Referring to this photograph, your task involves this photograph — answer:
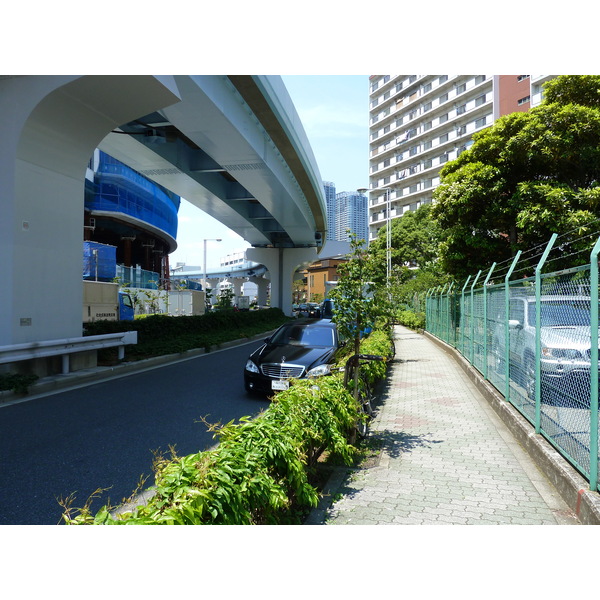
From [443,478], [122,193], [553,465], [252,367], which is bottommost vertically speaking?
[443,478]

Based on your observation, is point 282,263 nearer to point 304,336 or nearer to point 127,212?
point 127,212

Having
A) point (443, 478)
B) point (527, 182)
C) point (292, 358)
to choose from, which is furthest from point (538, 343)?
point (527, 182)

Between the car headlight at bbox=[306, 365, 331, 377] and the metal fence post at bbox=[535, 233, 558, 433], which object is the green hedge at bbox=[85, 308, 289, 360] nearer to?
the car headlight at bbox=[306, 365, 331, 377]

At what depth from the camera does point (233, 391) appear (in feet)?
28.9

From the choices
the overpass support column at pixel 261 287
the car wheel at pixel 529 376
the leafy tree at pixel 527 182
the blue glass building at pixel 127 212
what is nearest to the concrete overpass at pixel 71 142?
the leafy tree at pixel 527 182

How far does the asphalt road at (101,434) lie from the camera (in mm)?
4191

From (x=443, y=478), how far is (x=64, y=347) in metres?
7.81

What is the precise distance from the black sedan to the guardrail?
3.77m

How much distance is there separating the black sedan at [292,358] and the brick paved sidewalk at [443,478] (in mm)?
1324

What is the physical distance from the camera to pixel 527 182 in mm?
12438

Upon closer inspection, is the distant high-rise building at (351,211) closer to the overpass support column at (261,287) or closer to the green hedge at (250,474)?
the overpass support column at (261,287)

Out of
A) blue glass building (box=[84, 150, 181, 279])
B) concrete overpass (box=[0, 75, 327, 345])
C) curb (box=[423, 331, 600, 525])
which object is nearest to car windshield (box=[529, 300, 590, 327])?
curb (box=[423, 331, 600, 525])

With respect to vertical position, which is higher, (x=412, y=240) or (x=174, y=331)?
(x=412, y=240)

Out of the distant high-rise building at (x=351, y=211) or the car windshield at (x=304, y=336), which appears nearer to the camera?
the car windshield at (x=304, y=336)
